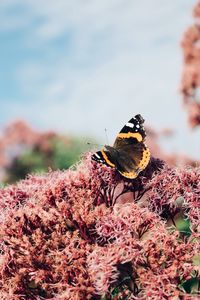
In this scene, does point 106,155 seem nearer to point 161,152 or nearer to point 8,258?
point 8,258

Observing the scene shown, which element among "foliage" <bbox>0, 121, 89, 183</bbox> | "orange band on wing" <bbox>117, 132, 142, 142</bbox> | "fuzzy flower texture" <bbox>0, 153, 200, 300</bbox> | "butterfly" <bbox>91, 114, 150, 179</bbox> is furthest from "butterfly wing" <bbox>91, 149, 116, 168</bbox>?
"foliage" <bbox>0, 121, 89, 183</bbox>

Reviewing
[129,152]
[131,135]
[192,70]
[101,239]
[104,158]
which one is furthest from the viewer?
[192,70]

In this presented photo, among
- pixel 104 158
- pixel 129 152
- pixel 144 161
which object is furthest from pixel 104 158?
pixel 129 152

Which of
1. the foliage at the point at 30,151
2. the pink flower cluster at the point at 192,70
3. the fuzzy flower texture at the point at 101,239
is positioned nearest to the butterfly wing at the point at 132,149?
the fuzzy flower texture at the point at 101,239

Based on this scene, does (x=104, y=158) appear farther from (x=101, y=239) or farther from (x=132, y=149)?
(x=101, y=239)

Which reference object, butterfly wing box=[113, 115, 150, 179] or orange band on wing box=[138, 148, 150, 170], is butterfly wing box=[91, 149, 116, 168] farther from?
orange band on wing box=[138, 148, 150, 170]

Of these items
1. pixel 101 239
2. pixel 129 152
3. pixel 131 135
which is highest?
pixel 131 135

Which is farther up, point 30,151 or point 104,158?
point 30,151
